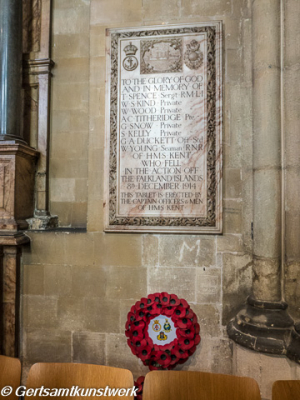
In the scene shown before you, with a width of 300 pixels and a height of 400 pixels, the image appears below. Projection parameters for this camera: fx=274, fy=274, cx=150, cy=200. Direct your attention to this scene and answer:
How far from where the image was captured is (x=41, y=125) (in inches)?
122

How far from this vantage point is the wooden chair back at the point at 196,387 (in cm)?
126

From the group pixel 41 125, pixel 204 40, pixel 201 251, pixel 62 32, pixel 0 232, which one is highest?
pixel 62 32

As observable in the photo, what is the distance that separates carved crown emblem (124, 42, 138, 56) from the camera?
2848mm

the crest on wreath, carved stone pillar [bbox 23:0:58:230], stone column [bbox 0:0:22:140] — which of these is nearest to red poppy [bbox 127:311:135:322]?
carved stone pillar [bbox 23:0:58:230]

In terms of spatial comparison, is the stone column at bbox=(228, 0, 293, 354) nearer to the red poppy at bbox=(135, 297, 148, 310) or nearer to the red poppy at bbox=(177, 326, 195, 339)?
the red poppy at bbox=(177, 326, 195, 339)

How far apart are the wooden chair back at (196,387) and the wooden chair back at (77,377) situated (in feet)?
0.38

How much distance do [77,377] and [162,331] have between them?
4.25 ft

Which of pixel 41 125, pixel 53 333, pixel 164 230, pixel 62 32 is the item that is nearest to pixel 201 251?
pixel 164 230

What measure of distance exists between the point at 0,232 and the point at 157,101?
6.68 ft

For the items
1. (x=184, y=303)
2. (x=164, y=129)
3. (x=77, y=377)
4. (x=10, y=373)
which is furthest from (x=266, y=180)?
(x=10, y=373)

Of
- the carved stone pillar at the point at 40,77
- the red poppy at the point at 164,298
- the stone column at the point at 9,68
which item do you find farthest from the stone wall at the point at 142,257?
the stone column at the point at 9,68

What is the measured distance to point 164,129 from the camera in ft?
9.12

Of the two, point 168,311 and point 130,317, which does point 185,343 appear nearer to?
point 168,311

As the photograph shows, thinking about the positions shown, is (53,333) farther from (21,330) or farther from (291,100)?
(291,100)
